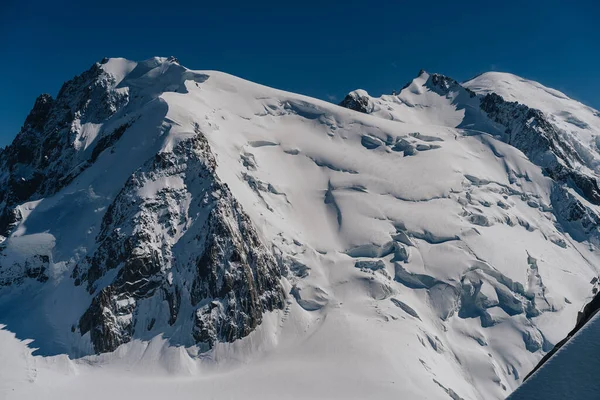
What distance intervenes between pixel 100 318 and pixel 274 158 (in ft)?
220

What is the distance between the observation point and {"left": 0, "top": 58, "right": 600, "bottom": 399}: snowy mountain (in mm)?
96188

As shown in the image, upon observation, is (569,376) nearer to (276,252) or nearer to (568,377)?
(568,377)

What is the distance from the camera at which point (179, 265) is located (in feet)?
352

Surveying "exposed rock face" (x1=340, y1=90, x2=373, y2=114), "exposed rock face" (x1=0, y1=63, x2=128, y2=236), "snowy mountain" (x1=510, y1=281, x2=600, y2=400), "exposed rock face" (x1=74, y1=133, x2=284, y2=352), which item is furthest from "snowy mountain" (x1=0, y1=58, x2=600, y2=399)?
"snowy mountain" (x1=510, y1=281, x2=600, y2=400)

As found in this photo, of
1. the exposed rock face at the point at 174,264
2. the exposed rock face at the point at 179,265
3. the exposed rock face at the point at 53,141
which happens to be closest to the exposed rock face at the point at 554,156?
the exposed rock face at the point at 174,264

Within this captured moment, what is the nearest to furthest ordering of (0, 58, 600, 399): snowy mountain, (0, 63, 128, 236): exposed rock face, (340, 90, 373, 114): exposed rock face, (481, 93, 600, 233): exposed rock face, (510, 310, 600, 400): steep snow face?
(510, 310, 600, 400): steep snow face < (0, 58, 600, 399): snowy mountain < (0, 63, 128, 236): exposed rock face < (481, 93, 600, 233): exposed rock face < (340, 90, 373, 114): exposed rock face

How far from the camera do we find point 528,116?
598 ft

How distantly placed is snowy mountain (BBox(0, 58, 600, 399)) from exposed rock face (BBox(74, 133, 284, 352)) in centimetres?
37

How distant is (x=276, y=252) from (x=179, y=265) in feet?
75.3

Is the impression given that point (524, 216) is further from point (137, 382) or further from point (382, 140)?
point (137, 382)

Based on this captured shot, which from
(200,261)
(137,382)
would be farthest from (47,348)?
(200,261)

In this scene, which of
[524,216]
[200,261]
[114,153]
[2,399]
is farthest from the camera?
[524,216]

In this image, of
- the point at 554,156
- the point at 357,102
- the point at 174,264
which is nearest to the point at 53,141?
the point at 174,264

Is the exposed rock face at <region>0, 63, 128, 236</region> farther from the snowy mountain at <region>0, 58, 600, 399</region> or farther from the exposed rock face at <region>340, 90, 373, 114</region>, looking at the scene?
the exposed rock face at <region>340, 90, 373, 114</region>
